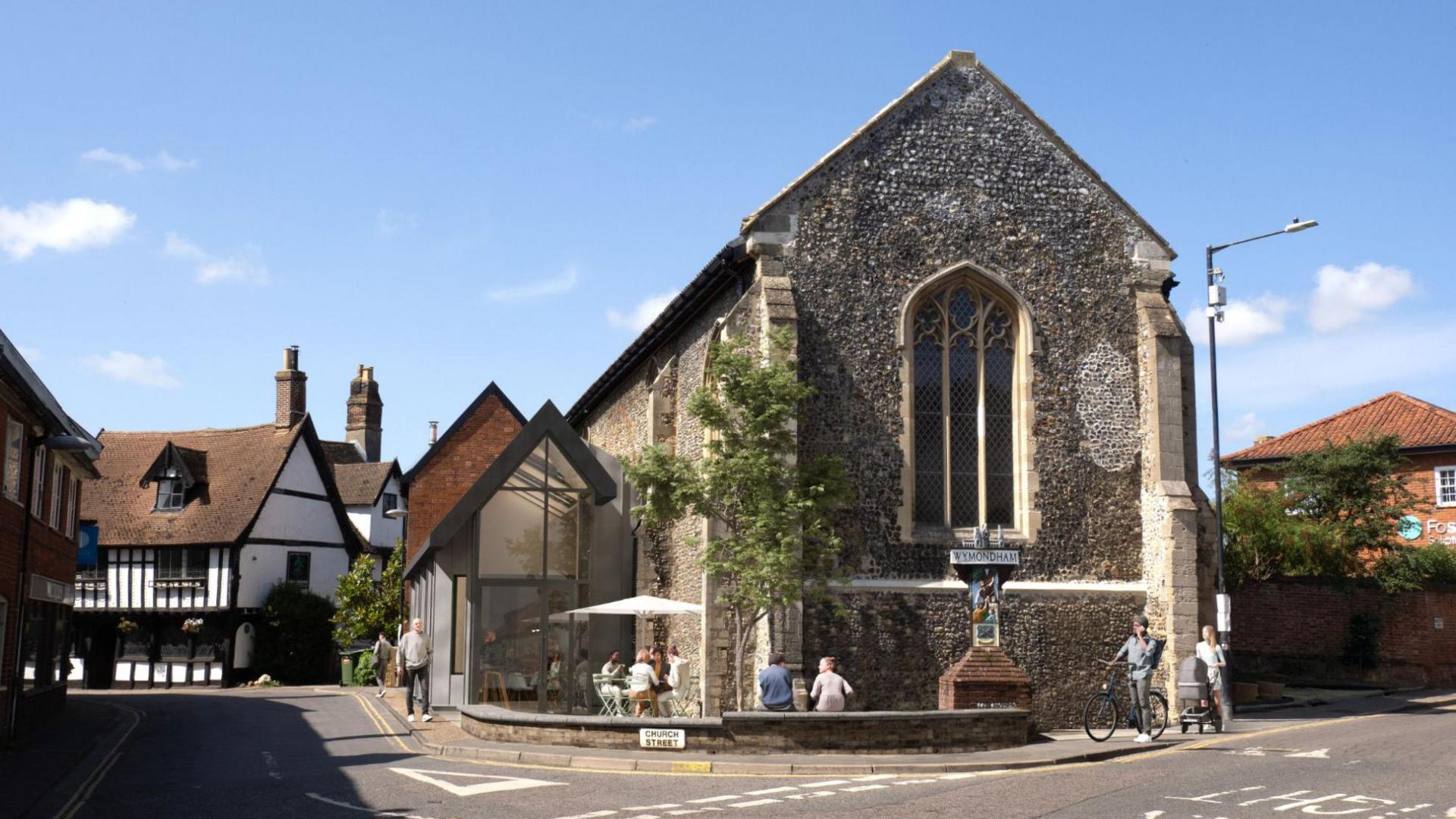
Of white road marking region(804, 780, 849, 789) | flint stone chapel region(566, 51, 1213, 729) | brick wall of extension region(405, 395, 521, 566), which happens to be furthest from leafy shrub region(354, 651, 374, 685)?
white road marking region(804, 780, 849, 789)

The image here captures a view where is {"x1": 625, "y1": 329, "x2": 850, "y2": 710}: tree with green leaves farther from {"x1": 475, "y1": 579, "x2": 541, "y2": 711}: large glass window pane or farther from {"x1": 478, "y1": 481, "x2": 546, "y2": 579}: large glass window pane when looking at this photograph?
{"x1": 475, "y1": 579, "x2": 541, "y2": 711}: large glass window pane

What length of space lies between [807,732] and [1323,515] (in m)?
24.1

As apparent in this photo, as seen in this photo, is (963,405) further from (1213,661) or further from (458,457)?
(458,457)

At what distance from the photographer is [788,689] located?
688 inches

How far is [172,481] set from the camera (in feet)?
142

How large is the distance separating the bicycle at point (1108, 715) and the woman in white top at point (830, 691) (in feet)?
10.7

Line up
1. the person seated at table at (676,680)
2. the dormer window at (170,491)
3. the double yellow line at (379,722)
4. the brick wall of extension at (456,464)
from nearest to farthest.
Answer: the double yellow line at (379,722), the person seated at table at (676,680), the brick wall of extension at (456,464), the dormer window at (170,491)

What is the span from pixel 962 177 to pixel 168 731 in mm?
16116

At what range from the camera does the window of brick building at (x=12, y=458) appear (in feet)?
61.4

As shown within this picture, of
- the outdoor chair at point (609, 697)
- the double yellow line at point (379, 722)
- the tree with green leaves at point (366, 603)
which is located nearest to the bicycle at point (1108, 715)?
the outdoor chair at point (609, 697)

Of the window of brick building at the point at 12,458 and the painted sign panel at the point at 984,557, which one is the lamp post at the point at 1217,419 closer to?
the painted sign panel at the point at 984,557

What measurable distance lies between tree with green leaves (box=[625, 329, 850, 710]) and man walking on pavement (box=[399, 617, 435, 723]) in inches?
185

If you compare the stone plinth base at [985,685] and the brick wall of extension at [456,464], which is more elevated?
the brick wall of extension at [456,464]

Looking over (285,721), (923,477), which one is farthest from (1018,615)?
(285,721)
